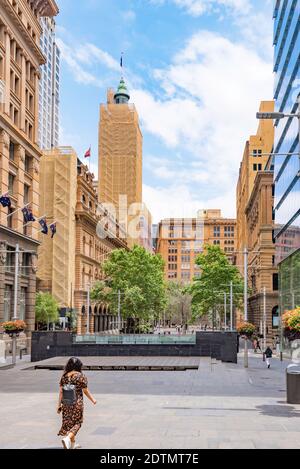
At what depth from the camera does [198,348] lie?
46062 millimetres

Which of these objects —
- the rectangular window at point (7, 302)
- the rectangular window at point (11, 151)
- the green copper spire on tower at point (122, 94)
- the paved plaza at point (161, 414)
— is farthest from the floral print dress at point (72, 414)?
the green copper spire on tower at point (122, 94)

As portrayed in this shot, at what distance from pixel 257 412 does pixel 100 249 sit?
94720 mm

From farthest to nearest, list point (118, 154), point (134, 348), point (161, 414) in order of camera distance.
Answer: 1. point (118, 154)
2. point (134, 348)
3. point (161, 414)

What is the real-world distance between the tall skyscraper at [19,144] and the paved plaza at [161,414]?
20.3 meters

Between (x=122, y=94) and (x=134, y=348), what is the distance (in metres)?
131

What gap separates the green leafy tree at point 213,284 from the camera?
92188mm

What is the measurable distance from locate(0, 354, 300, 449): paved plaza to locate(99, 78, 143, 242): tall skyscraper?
116630mm

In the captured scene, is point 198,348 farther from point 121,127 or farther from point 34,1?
point 121,127

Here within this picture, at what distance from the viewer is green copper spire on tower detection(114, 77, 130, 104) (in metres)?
170

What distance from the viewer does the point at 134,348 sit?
156ft

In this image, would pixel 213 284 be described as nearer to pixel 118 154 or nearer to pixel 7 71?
pixel 7 71

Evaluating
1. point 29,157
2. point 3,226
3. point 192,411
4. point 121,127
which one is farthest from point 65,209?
point 192,411

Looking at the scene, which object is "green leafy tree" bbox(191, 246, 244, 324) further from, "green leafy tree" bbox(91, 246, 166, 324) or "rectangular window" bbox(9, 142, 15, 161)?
"rectangular window" bbox(9, 142, 15, 161)

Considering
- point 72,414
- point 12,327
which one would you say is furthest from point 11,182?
point 72,414
